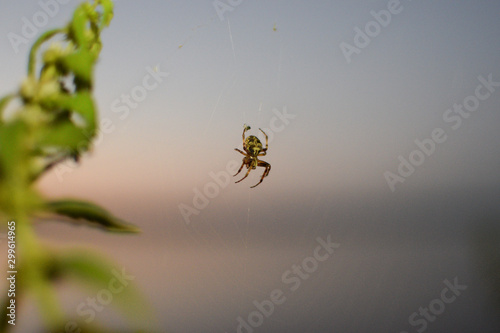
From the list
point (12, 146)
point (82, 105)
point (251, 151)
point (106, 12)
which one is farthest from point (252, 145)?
point (12, 146)

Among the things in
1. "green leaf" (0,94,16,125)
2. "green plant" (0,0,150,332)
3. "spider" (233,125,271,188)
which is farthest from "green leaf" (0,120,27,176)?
"spider" (233,125,271,188)

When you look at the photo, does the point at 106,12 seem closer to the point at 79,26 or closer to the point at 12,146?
the point at 79,26

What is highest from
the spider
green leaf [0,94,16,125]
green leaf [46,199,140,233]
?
the spider

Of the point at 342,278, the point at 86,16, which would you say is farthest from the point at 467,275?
the point at 86,16

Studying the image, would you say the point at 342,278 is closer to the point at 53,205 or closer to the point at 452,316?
the point at 452,316

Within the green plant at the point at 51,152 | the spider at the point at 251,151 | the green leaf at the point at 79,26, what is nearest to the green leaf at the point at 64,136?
the green plant at the point at 51,152

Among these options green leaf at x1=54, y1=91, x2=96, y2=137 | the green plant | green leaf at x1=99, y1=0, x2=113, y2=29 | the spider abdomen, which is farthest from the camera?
the spider abdomen

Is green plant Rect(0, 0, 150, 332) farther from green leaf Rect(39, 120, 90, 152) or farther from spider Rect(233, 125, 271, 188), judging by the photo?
spider Rect(233, 125, 271, 188)
